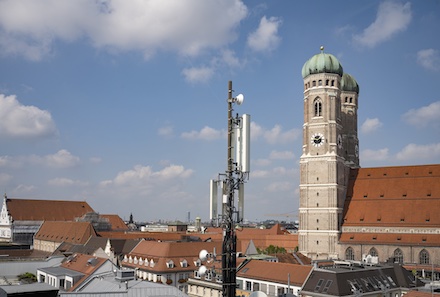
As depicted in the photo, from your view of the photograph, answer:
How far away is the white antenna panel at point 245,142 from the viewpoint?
17594 millimetres

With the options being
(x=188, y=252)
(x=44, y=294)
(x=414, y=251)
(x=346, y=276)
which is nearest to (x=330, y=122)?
(x=414, y=251)

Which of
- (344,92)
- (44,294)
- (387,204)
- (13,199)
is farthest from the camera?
(13,199)

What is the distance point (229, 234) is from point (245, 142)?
337 cm

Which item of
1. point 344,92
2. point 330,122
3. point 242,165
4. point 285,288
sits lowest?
point 285,288

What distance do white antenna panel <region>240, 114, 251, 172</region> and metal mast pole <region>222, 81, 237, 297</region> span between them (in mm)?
394

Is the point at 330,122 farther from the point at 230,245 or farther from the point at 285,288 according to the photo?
the point at 230,245

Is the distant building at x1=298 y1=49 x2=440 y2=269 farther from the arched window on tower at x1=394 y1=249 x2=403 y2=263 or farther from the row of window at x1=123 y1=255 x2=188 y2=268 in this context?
the row of window at x1=123 y1=255 x2=188 y2=268

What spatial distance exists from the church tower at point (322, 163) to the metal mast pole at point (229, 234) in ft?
250

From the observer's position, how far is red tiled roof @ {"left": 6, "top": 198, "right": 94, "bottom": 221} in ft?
456

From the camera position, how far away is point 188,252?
7638 cm

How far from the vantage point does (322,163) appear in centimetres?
9244

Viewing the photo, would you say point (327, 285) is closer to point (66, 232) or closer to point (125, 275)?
point (125, 275)

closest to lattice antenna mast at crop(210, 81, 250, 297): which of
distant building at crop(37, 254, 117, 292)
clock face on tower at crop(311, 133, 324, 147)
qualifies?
distant building at crop(37, 254, 117, 292)

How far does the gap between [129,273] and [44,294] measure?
1521cm
